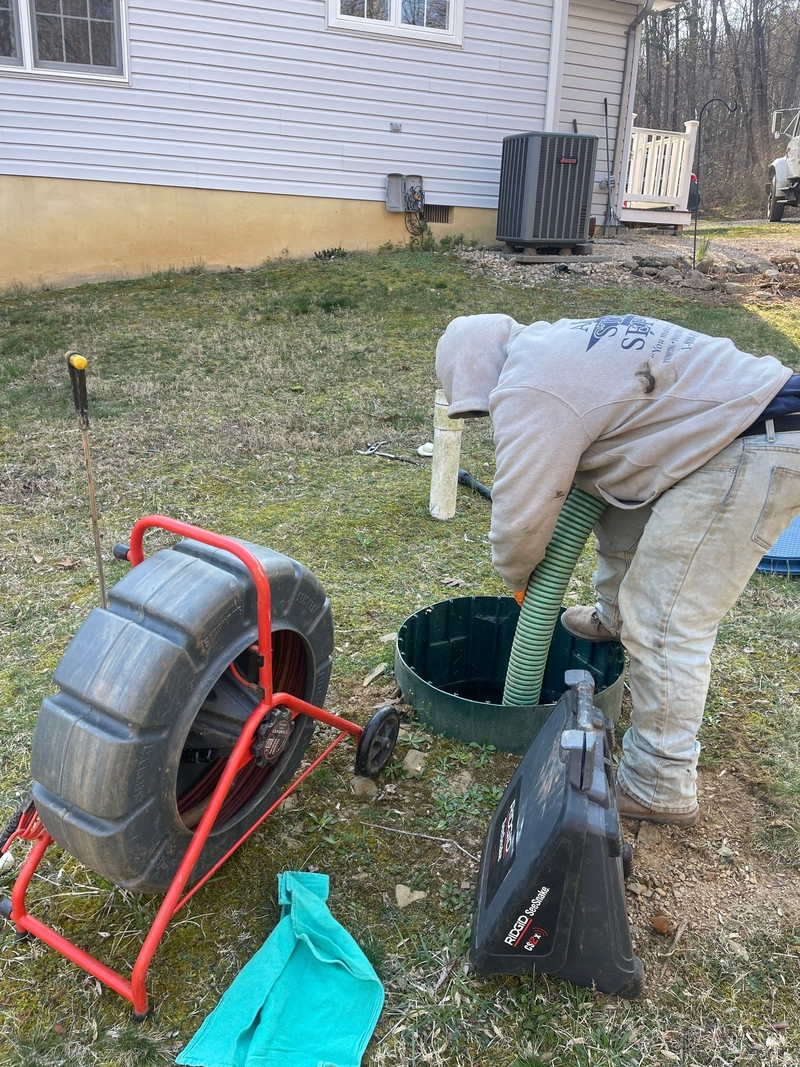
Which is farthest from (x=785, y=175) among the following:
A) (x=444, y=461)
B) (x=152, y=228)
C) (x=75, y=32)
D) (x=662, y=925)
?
(x=662, y=925)

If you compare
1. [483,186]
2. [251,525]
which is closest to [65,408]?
[251,525]

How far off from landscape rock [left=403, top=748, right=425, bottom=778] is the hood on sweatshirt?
1184 mm

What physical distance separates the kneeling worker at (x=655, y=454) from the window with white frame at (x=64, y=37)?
8.88 metres

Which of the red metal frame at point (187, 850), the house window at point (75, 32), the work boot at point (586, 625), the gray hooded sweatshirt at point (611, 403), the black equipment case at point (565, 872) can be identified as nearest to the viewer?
the black equipment case at point (565, 872)

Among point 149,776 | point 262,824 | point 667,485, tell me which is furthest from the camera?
point 262,824

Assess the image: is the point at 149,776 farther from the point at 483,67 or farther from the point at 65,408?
the point at 483,67

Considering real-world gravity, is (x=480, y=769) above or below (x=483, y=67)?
below

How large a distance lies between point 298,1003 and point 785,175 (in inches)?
842

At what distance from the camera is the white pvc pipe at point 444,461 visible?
4387 millimetres

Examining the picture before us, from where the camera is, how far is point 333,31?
391 inches

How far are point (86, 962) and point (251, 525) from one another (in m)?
2.84

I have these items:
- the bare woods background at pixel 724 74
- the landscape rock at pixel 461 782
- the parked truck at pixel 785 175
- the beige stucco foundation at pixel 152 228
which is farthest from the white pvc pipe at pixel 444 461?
the bare woods background at pixel 724 74

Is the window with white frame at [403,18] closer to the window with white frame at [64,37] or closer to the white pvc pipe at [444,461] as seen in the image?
the window with white frame at [64,37]

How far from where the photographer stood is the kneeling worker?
2143 mm
